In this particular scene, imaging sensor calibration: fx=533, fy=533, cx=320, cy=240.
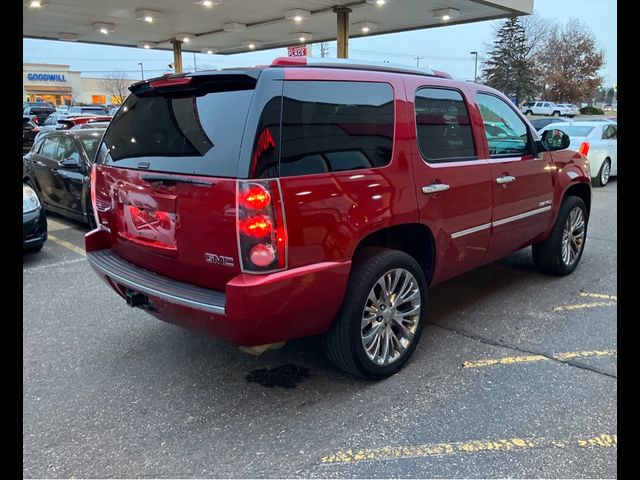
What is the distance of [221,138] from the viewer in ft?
9.68

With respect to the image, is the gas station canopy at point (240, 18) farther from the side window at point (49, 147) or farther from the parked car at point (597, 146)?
the side window at point (49, 147)

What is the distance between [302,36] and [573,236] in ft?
49.1

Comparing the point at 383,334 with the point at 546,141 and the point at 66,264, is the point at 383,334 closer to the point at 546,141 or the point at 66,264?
the point at 546,141

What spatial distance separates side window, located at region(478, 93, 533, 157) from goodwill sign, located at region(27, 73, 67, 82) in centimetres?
9319

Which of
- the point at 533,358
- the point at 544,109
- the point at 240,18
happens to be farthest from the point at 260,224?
the point at 544,109

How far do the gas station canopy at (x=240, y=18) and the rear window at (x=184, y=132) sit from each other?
10.9 m

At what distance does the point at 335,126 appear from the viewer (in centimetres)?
319

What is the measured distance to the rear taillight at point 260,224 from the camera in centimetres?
278

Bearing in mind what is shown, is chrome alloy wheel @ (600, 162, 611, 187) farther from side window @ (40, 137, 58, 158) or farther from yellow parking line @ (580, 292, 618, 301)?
side window @ (40, 137, 58, 158)

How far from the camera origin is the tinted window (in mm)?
2967

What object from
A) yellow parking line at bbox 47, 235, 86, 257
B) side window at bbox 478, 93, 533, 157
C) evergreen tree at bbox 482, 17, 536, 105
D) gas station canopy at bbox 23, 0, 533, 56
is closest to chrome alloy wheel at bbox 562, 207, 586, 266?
side window at bbox 478, 93, 533, 157

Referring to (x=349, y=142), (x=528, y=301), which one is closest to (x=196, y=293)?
(x=349, y=142)
